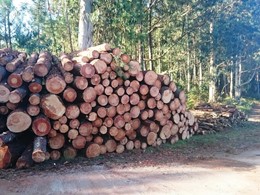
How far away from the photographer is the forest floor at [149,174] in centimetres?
502

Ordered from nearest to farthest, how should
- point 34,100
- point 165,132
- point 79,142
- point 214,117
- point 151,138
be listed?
point 34,100
point 79,142
point 151,138
point 165,132
point 214,117

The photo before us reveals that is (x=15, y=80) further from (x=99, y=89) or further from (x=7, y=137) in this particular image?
(x=99, y=89)

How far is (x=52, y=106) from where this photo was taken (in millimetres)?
6582

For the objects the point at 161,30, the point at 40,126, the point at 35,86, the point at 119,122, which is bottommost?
the point at 119,122

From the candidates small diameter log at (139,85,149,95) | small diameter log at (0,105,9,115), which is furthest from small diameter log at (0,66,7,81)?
small diameter log at (139,85,149,95)

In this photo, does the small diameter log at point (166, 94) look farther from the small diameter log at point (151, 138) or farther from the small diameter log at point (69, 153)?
the small diameter log at point (69, 153)

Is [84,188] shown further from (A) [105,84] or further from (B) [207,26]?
(B) [207,26]

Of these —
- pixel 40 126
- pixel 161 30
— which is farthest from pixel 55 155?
pixel 161 30

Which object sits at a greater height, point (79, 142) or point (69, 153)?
point (79, 142)

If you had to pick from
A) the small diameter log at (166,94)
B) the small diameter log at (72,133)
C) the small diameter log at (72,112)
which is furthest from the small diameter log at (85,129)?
the small diameter log at (166,94)

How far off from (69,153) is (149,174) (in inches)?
77.7

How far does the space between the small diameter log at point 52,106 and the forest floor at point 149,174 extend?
3.30 ft

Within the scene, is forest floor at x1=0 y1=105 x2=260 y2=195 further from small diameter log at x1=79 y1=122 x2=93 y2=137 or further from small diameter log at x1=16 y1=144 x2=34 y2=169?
small diameter log at x1=79 y1=122 x2=93 y2=137

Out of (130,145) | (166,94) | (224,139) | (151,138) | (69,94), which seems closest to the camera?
(69,94)
